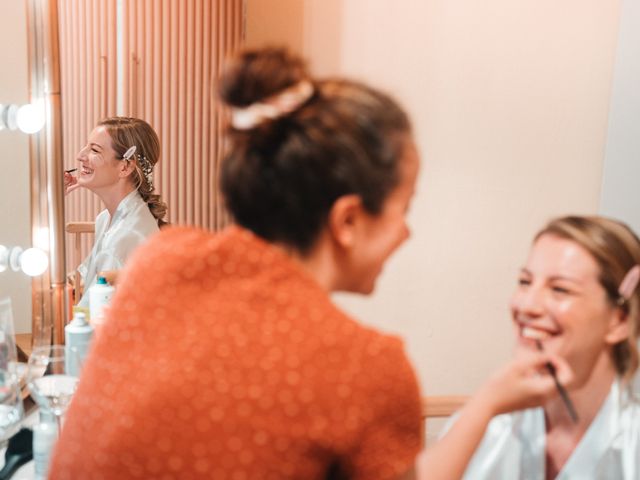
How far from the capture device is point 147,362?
0.54 m

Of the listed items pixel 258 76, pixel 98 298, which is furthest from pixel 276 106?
pixel 98 298

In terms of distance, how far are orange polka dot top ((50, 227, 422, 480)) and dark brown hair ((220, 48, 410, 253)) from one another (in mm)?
31

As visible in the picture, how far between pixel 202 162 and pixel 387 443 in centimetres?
98

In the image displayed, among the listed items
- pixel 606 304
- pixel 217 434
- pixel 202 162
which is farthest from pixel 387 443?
pixel 202 162

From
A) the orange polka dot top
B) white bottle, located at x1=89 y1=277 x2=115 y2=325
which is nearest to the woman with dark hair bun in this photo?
the orange polka dot top

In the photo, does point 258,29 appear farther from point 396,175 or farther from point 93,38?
point 396,175

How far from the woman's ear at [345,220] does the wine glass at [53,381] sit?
0.56 meters

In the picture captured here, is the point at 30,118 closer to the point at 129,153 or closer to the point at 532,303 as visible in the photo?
the point at 129,153

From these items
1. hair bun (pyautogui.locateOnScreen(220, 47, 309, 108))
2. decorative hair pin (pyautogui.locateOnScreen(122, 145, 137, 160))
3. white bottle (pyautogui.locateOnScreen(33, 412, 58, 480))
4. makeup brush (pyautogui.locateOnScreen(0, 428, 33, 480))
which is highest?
hair bun (pyautogui.locateOnScreen(220, 47, 309, 108))

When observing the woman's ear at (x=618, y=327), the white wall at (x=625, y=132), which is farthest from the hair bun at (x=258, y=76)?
the white wall at (x=625, y=132)

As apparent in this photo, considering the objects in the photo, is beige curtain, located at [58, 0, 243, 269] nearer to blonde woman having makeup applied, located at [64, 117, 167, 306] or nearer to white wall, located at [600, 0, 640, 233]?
blonde woman having makeup applied, located at [64, 117, 167, 306]

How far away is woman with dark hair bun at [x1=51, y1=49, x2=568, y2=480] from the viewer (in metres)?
0.51

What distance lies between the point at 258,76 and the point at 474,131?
1.47 metres

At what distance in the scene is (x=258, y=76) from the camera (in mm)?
570
